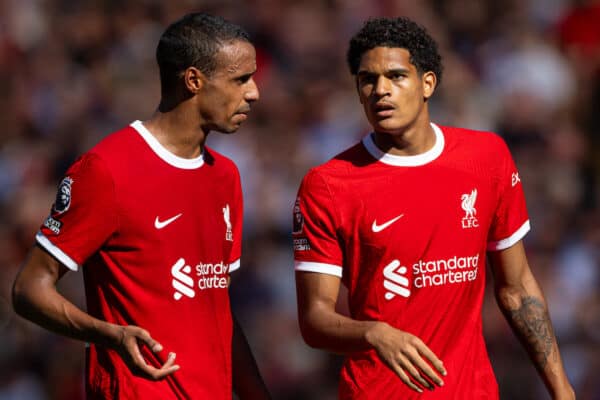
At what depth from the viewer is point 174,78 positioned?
16.8ft

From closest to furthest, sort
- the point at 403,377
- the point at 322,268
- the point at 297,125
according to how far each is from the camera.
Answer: the point at 403,377
the point at 322,268
the point at 297,125

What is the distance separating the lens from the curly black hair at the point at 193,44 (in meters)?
5.09

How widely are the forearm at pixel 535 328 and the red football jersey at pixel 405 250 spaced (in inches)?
9.0

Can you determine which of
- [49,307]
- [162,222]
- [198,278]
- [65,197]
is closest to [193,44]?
[162,222]

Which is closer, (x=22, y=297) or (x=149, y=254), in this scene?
(x=22, y=297)

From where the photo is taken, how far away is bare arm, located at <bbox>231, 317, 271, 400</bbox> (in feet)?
17.4

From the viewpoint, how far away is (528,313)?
18.0ft

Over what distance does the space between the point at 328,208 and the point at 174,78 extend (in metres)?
0.87

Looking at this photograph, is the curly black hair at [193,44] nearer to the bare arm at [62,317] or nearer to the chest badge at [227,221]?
the chest badge at [227,221]


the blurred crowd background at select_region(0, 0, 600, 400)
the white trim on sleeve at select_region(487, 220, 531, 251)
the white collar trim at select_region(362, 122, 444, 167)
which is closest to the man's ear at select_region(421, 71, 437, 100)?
the white collar trim at select_region(362, 122, 444, 167)

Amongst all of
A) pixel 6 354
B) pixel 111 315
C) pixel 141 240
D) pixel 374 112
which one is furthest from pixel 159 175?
pixel 6 354

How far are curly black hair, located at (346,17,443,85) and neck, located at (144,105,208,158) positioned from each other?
2.68 ft

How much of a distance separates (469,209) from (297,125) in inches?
194

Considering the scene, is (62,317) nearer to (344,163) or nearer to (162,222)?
(162,222)
